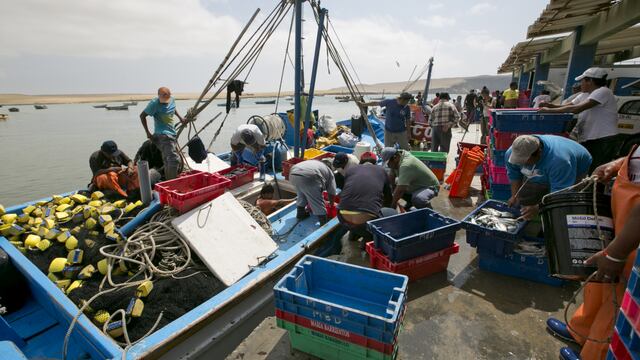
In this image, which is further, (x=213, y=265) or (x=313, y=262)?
(x=213, y=265)

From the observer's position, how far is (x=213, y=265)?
3189 mm

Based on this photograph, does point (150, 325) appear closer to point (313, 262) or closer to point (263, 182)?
point (313, 262)

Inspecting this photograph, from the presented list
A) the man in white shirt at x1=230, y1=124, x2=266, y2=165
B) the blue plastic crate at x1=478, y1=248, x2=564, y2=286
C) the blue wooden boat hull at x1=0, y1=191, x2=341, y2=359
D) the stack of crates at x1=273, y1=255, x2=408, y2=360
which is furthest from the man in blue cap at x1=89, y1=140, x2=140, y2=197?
Answer: the blue plastic crate at x1=478, y1=248, x2=564, y2=286

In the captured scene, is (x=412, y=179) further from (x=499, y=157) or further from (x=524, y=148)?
(x=524, y=148)

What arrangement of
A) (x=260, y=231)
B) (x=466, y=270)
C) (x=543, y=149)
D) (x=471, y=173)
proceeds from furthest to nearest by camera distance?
(x=471, y=173), (x=260, y=231), (x=466, y=270), (x=543, y=149)

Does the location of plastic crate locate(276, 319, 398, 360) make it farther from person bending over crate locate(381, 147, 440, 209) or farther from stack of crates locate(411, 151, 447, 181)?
stack of crates locate(411, 151, 447, 181)

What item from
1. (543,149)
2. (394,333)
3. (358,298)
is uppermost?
(543,149)

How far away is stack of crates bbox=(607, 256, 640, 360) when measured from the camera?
4.52ft

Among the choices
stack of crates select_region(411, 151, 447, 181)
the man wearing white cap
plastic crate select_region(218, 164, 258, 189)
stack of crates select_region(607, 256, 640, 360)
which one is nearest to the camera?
stack of crates select_region(607, 256, 640, 360)

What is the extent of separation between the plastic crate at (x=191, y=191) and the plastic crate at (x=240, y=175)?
93 cm

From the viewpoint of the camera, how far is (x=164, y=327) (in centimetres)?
251

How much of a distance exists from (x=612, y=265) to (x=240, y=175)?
15.4 feet

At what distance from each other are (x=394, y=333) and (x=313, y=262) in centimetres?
92

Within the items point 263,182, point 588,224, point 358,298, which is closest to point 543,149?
point 588,224
